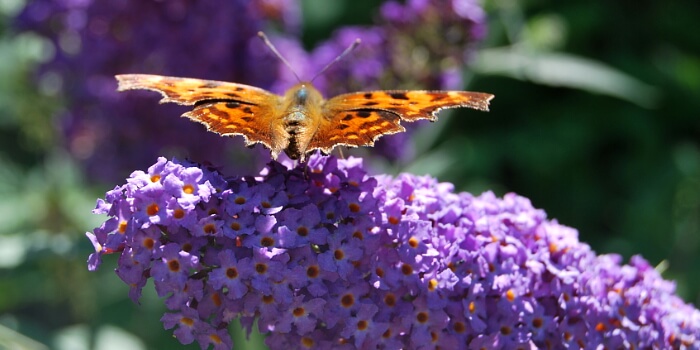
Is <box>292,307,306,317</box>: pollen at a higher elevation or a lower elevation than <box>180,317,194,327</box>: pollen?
higher

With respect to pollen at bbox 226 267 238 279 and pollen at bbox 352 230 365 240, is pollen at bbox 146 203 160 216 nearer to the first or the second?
pollen at bbox 226 267 238 279

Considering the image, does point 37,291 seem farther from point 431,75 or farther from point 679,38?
point 679,38

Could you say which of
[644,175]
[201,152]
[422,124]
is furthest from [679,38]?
[201,152]

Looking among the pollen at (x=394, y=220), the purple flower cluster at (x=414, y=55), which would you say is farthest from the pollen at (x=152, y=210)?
the purple flower cluster at (x=414, y=55)

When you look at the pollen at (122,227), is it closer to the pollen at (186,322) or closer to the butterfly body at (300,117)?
the pollen at (186,322)

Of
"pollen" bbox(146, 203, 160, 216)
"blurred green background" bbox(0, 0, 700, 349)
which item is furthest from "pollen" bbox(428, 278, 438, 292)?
"blurred green background" bbox(0, 0, 700, 349)
